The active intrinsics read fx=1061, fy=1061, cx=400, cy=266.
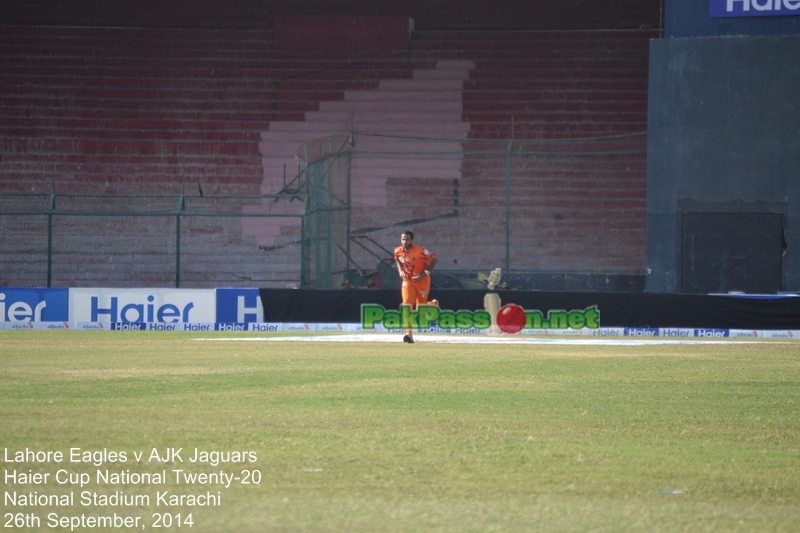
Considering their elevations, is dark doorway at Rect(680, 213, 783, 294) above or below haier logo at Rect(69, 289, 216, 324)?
above

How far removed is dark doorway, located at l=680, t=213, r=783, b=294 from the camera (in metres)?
22.2

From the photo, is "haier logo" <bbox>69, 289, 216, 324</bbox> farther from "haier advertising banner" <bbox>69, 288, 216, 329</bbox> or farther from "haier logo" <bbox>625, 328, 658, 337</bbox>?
"haier logo" <bbox>625, 328, 658, 337</bbox>

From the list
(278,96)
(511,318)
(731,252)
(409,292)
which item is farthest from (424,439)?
(278,96)

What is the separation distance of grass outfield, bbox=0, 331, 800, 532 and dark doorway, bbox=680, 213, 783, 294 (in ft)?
28.7

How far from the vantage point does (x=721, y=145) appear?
22328 mm

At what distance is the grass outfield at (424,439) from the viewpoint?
5266 mm

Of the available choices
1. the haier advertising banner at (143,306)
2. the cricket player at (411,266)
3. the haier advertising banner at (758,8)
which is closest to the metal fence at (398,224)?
the haier advertising banner at (143,306)

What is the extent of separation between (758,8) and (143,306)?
1466cm

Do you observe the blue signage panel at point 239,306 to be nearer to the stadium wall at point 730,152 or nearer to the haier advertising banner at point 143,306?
the haier advertising banner at point 143,306

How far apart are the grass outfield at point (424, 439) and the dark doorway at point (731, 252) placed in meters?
8.75

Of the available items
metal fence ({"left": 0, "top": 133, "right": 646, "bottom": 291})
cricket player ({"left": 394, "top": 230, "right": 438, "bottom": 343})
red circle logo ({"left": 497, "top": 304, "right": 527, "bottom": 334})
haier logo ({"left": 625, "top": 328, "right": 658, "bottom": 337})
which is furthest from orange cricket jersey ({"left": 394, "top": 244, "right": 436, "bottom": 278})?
metal fence ({"left": 0, "top": 133, "right": 646, "bottom": 291})

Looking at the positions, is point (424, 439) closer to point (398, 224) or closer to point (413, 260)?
point (413, 260)

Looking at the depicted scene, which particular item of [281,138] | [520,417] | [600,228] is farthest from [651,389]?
[281,138]

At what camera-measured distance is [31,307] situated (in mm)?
22828
